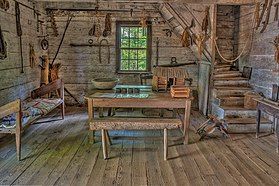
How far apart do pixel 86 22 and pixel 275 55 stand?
4446mm

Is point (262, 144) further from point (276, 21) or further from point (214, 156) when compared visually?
point (276, 21)

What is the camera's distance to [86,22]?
7168mm

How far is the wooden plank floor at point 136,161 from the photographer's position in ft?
10.4

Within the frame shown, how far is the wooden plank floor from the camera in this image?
316 centimetres

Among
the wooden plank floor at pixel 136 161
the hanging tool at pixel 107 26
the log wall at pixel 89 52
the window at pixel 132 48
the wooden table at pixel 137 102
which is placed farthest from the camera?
the window at pixel 132 48

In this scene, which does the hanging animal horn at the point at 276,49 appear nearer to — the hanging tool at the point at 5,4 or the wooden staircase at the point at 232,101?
the wooden staircase at the point at 232,101

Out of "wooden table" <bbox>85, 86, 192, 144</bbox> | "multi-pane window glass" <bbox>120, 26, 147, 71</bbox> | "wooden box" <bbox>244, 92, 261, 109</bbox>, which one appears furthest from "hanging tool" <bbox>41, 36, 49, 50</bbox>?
"wooden box" <bbox>244, 92, 261, 109</bbox>

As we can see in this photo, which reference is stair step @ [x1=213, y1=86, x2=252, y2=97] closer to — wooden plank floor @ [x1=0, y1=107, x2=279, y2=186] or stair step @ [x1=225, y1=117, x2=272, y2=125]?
stair step @ [x1=225, y1=117, x2=272, y2=125]

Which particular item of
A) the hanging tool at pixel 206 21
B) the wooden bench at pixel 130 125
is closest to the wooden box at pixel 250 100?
the hanging tool at pixel 206 21

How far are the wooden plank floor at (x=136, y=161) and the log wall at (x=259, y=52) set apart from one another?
1.13 m

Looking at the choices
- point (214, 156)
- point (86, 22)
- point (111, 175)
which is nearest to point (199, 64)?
point (86, 22)

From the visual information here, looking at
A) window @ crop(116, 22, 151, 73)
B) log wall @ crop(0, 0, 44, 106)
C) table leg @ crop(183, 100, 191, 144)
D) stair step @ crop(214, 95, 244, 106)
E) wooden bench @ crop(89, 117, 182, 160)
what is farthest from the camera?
window @ crop(116, 22, 151, 73)

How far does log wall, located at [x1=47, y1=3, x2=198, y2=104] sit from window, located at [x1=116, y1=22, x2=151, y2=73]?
14 centimetres

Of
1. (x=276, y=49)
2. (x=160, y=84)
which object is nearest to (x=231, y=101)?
(x=276, y=49)
